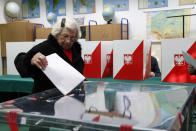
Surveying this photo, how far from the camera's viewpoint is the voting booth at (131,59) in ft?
5.36

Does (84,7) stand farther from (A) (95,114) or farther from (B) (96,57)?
(A) (95,114)

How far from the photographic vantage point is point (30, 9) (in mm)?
4922

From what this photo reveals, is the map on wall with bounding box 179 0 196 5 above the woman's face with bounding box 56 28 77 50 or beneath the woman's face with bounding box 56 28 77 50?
above

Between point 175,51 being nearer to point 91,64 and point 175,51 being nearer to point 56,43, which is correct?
point 91,64

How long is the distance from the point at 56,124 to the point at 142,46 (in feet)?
4.14

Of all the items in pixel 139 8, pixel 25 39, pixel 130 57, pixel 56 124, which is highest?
pixel 139 8

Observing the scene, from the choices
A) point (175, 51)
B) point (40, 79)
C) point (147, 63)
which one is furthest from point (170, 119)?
point (147, 63)

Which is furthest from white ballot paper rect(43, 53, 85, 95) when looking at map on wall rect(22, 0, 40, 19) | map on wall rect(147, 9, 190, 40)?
map on wall rect(22, 0, 40, 19)

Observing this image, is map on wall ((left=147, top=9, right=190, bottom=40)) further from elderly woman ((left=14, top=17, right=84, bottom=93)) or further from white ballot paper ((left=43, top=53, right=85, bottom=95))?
white ballot paper ((left=43, top=53, right=85, bottom=95))

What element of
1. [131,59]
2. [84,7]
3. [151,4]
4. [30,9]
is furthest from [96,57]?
[30,9]

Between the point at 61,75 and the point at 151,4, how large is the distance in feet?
10.8

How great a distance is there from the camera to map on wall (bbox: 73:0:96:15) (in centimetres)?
426

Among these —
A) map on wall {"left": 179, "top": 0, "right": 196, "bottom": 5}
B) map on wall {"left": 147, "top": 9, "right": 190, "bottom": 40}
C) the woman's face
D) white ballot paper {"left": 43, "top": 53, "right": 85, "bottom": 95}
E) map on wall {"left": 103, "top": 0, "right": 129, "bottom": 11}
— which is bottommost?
white ballot paper {"left": 43, "top": 53, "right": 85, "bottom": 95}

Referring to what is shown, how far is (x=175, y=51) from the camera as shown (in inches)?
59.6
